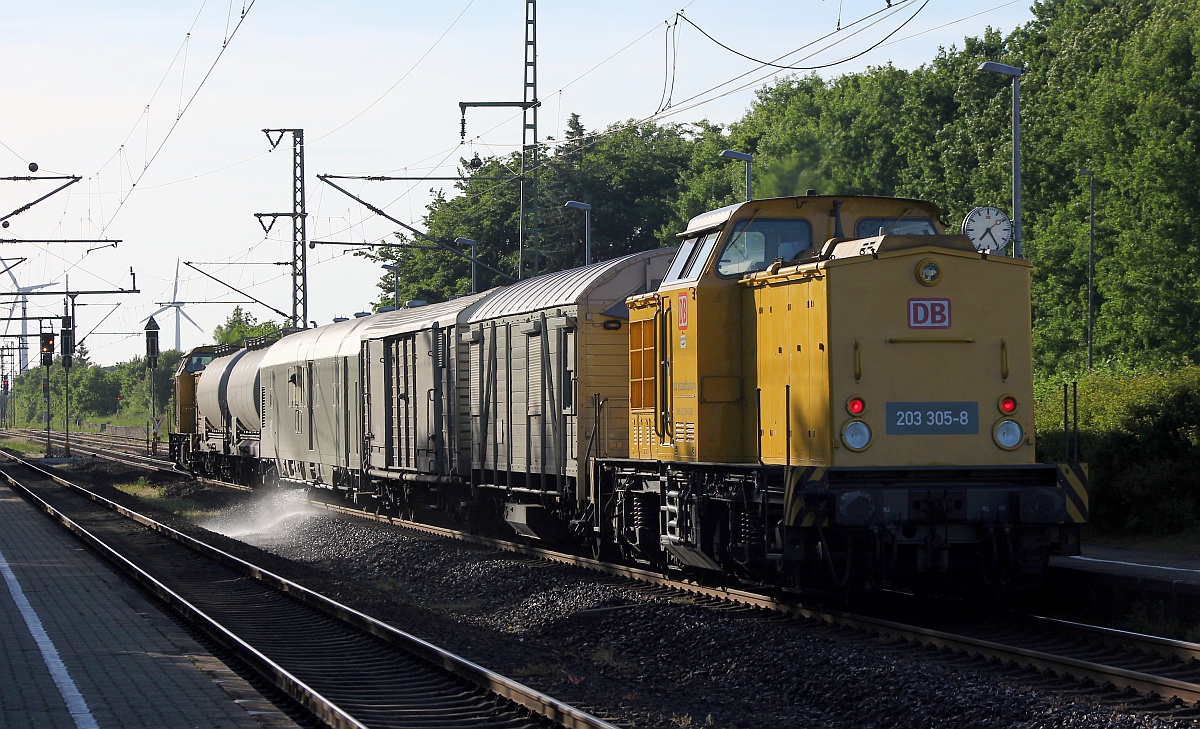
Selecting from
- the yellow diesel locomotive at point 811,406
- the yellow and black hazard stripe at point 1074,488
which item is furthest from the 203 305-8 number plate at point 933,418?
the yellow and black hazard stripe at point 1074,488

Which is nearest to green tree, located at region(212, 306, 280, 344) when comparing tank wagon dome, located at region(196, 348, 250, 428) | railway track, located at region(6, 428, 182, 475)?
railway track, located at region(6, 428, 182, 475)

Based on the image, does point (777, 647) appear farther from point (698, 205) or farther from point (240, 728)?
point (698, 205)

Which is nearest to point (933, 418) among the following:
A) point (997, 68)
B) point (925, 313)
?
point (925, 313)

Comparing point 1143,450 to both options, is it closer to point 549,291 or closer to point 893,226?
point 893,226

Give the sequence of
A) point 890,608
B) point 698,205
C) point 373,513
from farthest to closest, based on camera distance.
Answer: point 698,205 → point 373,513 → point 890,608

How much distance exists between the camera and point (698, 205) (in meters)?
63.7

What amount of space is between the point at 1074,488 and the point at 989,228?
11798 mm

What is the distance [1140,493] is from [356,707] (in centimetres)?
1112

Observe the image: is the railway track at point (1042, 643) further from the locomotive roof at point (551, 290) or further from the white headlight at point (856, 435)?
the locomotive roof at point (551, 290)

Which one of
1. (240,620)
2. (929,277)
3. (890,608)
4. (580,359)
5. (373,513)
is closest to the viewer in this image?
(929,277)

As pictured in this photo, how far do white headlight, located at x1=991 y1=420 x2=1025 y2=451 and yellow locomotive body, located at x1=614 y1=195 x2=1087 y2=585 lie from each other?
14 mm

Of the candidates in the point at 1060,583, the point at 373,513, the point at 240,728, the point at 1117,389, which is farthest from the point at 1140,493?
the point at 373,513

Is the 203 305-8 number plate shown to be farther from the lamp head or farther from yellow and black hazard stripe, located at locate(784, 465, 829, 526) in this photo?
the lamp head

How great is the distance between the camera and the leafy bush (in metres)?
16.2
